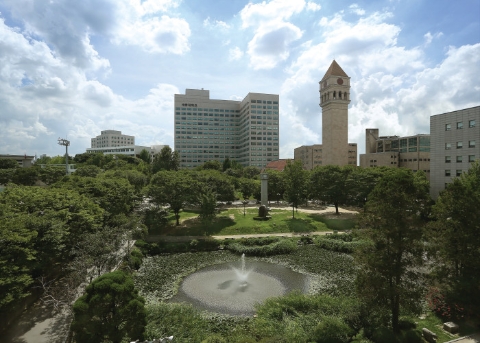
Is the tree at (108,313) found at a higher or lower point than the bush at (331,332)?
higher

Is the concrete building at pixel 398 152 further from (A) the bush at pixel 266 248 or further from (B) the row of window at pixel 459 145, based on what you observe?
(A) the bush at pixel 266 248

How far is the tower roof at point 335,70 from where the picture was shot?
3270 inches

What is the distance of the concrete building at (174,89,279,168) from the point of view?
129 meters

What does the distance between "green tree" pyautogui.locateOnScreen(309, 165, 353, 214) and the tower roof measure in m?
41.5

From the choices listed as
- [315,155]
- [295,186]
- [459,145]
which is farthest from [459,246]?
[315,155]

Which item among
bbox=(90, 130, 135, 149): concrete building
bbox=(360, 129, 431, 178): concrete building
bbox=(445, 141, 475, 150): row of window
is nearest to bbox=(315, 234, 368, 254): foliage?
bbox=(445, 141, 475, 150): row of window

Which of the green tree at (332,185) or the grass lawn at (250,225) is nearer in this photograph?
the grass lawn at (250,225)

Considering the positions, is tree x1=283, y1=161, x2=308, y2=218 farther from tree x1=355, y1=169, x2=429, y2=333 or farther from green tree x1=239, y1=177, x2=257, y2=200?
tree x1=355, y1=169, x2=429, y2=333

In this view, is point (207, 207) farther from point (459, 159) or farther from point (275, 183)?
point (459, 159)

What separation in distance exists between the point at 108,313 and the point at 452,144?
53.4 m

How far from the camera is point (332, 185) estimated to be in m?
49.4

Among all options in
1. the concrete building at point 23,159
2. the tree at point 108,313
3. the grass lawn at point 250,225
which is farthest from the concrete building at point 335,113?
the concrete building at point 23,159

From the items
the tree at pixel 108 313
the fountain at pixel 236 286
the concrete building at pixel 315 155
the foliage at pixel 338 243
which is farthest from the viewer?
the concrete building at pixel 315 155

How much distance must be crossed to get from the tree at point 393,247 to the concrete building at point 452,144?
3849 centimetres
